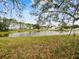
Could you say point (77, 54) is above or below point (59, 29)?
below

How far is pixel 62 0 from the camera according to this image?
56.3 feet

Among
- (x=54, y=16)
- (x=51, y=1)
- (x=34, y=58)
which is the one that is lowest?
(x=34, y=58)

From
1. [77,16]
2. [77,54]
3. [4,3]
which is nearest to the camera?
[4,3]

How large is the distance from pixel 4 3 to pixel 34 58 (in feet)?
22.2

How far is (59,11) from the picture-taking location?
1777 cm

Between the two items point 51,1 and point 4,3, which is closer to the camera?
point 4,3

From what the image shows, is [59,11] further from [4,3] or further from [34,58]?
[4,3]

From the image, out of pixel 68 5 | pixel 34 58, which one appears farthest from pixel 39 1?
pixel 34 58

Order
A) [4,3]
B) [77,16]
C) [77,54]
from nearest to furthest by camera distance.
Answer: [4,3], [77,54], [77,16]

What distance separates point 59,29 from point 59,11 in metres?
1.56

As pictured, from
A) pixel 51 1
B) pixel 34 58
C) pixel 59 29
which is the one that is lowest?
pixel 34 58

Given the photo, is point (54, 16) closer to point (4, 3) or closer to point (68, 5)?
point (68, 5)

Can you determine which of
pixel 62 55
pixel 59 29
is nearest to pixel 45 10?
pixel 59 29

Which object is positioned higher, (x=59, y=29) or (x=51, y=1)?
(x=51, y=1)
